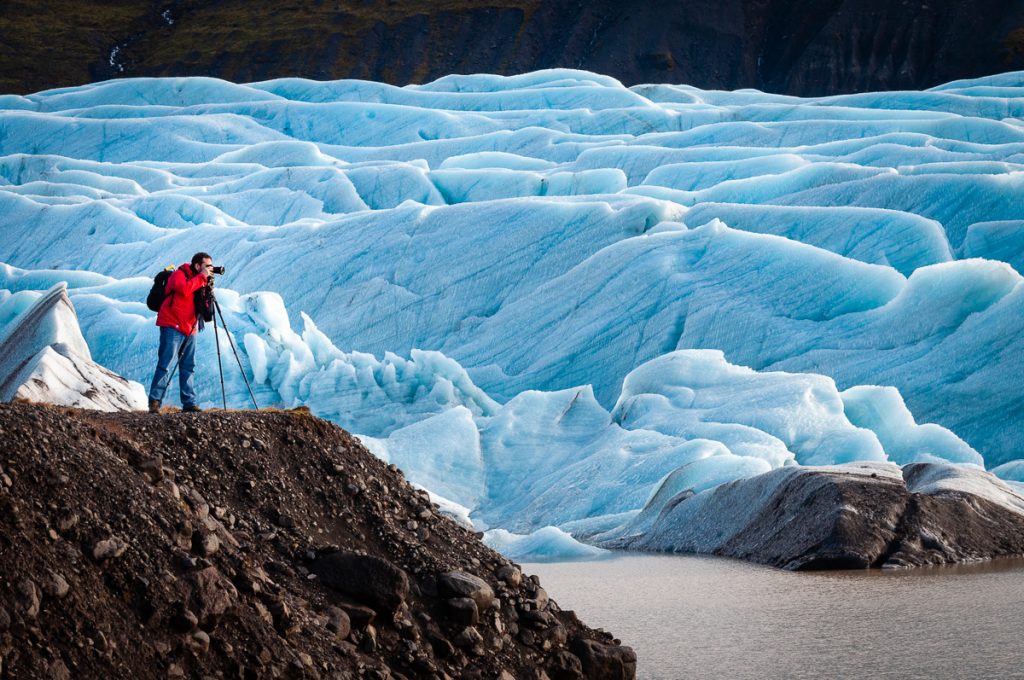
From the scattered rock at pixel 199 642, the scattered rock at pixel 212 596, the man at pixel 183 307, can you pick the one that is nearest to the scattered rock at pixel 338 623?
the scattered rock at pixel 212 596

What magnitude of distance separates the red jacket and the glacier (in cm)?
440

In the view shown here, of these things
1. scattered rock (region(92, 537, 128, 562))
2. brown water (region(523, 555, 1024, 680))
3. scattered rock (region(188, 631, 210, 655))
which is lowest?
brown water (region(523, 555, 1024, 680))

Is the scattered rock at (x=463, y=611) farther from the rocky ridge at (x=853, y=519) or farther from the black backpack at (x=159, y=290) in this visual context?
the rocky ridge at (x=853, y=519)

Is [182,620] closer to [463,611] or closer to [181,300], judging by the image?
[463,611]

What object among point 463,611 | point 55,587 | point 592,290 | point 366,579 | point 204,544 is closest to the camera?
point 55,587

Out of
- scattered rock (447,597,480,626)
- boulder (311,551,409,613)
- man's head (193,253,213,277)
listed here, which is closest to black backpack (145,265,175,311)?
man's head (193,253,213,277)

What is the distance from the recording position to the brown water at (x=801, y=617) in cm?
636

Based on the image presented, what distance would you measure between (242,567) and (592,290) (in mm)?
13107

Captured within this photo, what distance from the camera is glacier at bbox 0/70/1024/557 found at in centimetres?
1373

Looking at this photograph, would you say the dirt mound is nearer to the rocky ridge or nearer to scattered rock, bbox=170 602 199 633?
scattered rock, bbox=170 602 199 633

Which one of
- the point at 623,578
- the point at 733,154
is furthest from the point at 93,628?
the point at 733,154

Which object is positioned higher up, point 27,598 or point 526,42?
point 27,598

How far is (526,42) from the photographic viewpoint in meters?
61.6

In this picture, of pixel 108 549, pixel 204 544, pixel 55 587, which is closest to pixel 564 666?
pixel 204 544
